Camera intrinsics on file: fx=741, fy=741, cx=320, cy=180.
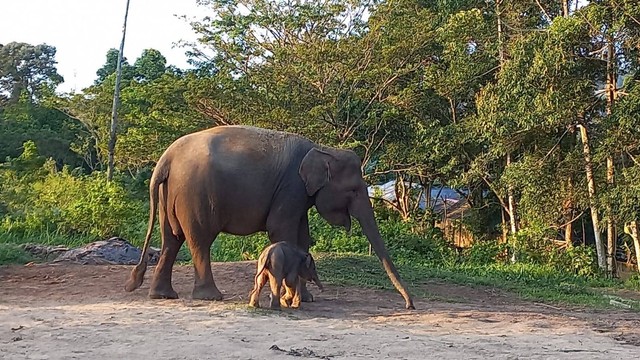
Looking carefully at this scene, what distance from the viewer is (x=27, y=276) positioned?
412 inches

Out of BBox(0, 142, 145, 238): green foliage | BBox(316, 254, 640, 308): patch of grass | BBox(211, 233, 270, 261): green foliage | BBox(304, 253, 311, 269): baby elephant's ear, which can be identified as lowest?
BBox(316, 254, 640, 308): patch of grass

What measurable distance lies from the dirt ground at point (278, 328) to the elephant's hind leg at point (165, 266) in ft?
0.54

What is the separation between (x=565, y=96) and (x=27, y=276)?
11.6 meters

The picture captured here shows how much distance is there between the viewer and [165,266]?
28.8 ft

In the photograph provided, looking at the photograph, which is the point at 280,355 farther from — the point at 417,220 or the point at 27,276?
the point at 417,220

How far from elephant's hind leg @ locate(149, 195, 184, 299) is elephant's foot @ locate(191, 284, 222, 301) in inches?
14.5

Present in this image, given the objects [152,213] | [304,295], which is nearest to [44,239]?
[152,213]

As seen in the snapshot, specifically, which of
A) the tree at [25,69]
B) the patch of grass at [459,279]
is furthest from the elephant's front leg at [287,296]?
the tree at [25,69]

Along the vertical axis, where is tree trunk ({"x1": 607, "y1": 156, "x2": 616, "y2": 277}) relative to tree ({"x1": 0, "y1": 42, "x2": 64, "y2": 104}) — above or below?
below

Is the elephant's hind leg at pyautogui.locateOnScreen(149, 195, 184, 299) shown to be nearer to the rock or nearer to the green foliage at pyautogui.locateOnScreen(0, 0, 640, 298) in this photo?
the rock

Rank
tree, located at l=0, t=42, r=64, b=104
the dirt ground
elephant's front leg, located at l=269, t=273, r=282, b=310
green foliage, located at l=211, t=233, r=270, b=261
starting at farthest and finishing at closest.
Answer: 1. tree, located at l=0, t=42, r=64, b=104
2. green foliage, located at l=211, t=233, r=270, b=261
3. elephant's front leg, located at l=269, t=273, r=282, b=310
4. the dirt ground

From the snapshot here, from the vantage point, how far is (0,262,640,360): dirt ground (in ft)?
17.8

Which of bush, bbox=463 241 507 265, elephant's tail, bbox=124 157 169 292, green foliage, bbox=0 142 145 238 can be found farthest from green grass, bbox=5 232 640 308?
elephant's tail, bbox=124 157 169 292

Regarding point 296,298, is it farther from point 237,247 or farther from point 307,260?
point 237,247
